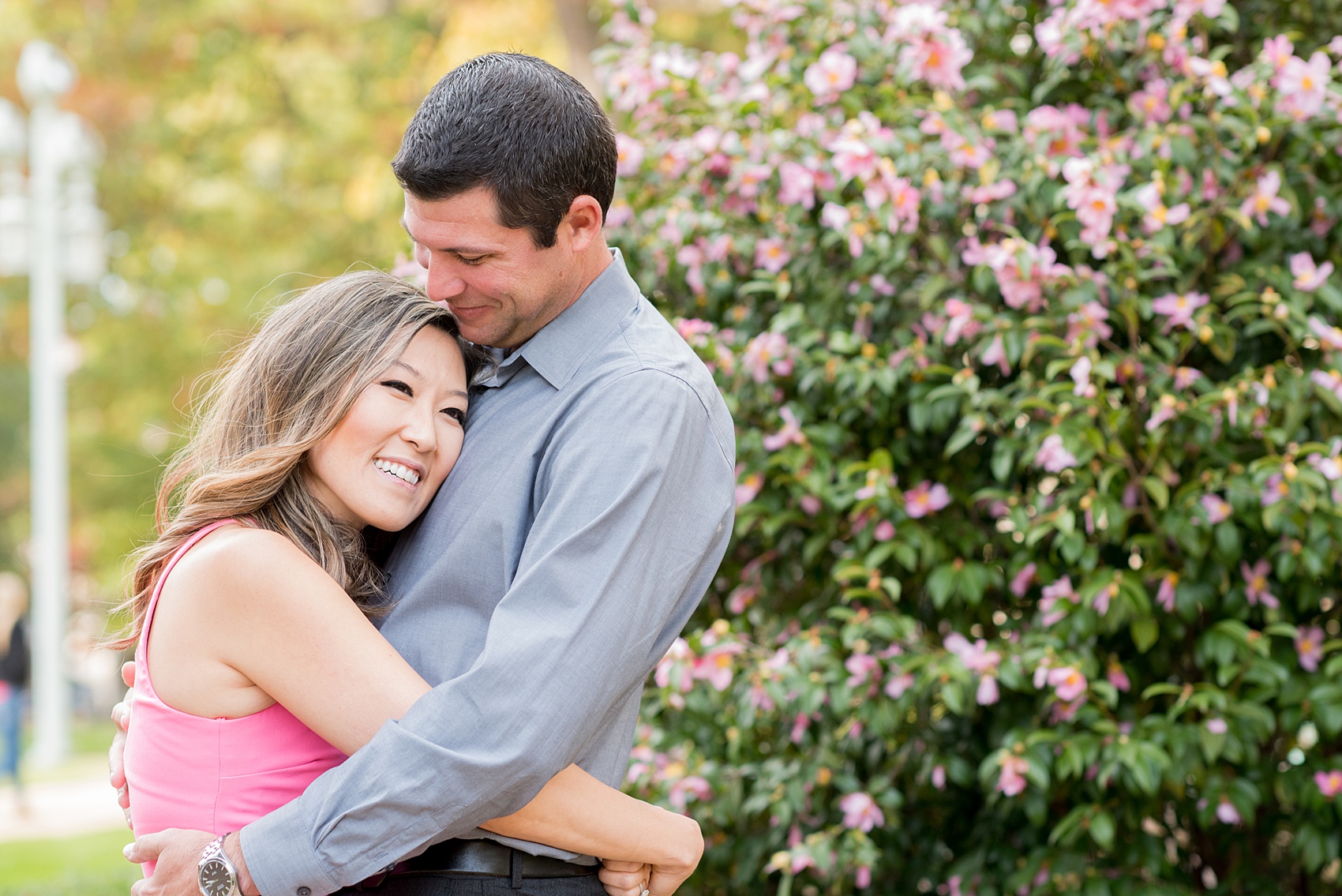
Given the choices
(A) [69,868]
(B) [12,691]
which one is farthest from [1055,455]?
(B) [12,691]

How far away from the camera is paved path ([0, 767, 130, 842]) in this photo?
8.87 metres

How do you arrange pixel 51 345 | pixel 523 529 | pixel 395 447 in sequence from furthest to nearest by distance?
pixel 51 345, pixel 395 447, pixel 523 529

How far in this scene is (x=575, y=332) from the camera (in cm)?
191

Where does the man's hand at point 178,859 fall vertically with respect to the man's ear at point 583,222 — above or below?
below

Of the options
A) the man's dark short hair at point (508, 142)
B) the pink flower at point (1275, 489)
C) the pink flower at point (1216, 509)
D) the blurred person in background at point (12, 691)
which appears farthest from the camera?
the blurred person in background at point (12, 691)

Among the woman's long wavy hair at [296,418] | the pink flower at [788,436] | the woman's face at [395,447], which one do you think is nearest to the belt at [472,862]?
the woman's long wavy hair at [296,418]

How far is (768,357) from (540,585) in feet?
5.51

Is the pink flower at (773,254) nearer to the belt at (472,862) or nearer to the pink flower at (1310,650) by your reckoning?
the pink flower at (1310,650)

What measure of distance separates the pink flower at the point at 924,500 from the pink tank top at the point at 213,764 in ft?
5.67

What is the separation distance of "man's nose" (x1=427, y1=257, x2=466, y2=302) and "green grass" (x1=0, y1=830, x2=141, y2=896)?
5.48 meters

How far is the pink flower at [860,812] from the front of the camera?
10.0 ft

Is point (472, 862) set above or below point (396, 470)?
below

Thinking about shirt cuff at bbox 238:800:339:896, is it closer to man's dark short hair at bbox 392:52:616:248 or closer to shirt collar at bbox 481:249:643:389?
shirt collar at bbox 481:249:643:389

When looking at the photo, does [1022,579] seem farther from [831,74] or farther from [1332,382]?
[831,74]
